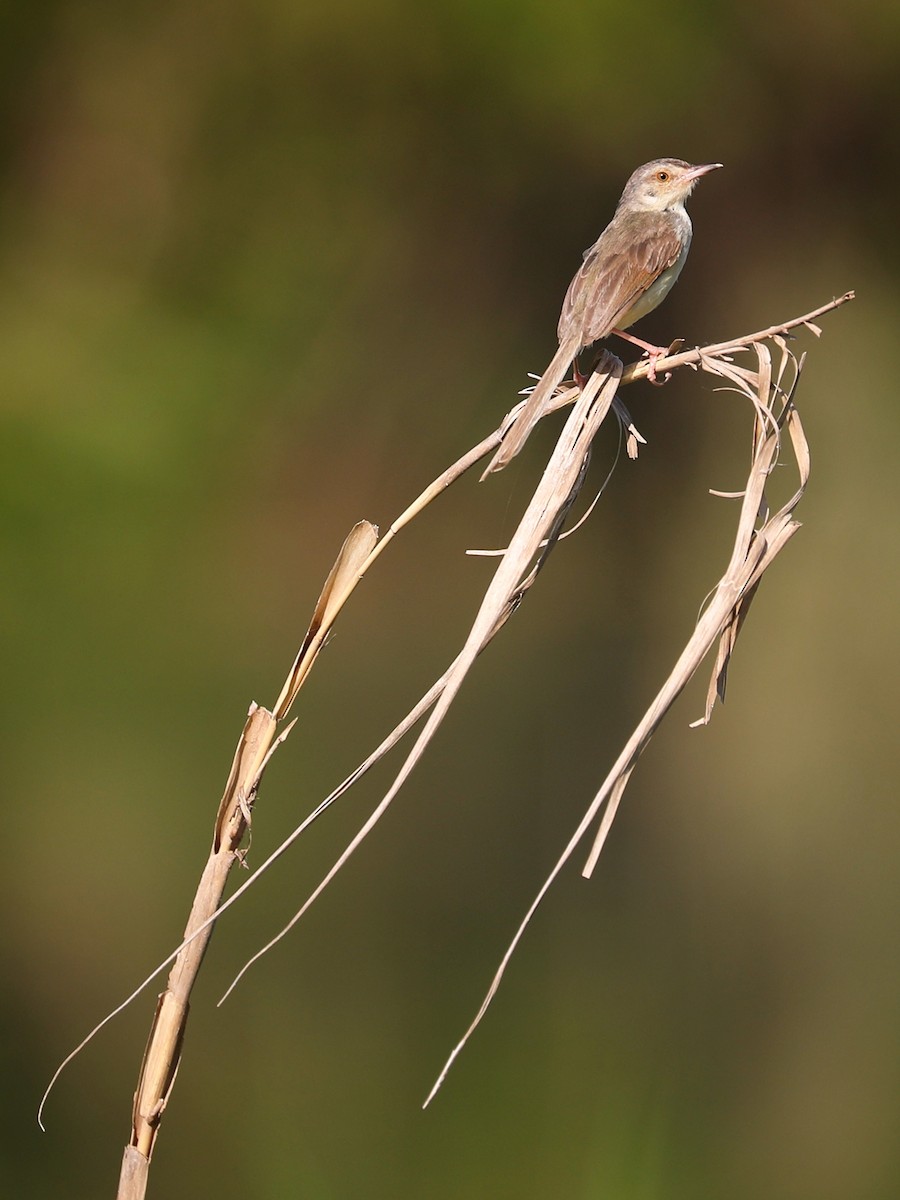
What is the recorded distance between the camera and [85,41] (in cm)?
259

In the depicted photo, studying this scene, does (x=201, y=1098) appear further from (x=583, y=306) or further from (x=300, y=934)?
(x=583, y=306)

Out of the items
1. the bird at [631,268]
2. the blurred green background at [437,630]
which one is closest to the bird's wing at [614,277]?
the bird at [631,268]

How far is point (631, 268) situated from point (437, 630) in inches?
75.3

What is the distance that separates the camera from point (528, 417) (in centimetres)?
69

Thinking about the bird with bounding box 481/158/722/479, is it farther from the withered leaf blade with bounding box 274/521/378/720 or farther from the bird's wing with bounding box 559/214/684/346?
the withered leaf blade with bounding box 274/521/378/720

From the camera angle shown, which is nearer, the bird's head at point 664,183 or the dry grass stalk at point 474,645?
the dry grass stalk at point 474,645

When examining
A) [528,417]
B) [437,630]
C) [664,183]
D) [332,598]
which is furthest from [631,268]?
[437,630]

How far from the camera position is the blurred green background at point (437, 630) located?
243 cm

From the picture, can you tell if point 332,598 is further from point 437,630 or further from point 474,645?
point 437,630

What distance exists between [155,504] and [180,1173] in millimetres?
1533

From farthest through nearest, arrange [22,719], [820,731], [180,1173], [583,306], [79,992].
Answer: [820,731] < [22,719] < [79,992] < [180,1173] < [583,306]

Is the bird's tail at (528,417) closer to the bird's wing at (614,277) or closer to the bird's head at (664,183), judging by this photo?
the bird's wing at (614,277)

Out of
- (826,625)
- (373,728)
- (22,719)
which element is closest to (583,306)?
(373,728)

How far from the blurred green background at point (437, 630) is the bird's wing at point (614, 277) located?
58.0 inches
